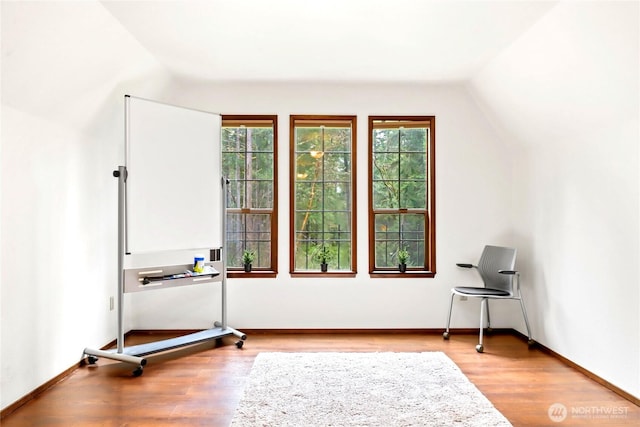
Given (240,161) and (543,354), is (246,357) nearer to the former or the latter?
(240,161)

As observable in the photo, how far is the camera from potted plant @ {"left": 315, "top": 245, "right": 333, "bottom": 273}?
4.40 m

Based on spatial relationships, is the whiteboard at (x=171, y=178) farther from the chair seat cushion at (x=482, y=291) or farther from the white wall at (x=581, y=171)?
the white wall at (x=581, y=171)

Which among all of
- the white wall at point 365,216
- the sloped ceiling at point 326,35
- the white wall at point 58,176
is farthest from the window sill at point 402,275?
the white wall at point 58,176

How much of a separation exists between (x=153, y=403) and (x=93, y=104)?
2289 millimetres

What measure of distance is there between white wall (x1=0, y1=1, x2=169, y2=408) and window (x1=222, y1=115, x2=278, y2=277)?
3.35 ft

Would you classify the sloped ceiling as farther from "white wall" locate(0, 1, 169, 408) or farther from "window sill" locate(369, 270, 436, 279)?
"window sill" locate(369, 270, 436, 279)

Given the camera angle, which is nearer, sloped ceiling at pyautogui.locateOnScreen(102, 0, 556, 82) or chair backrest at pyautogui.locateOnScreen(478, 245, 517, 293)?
sloped ceiling at pyautogui.locateOnScreen(102, 0, 556, 82)

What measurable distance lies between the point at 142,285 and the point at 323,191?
79.3 inches

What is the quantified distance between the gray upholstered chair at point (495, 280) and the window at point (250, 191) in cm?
202

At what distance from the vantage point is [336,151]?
4.53 m

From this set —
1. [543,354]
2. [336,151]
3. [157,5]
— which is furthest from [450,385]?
[157,5]

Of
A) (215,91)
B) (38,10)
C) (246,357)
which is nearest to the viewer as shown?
(38,10)

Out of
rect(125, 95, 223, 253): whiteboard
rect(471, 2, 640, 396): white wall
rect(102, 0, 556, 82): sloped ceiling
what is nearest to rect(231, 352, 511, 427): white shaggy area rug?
rect(471, 2, 640, 396): white wall

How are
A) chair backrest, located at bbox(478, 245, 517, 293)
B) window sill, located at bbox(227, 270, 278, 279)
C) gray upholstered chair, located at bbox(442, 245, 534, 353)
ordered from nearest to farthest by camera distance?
1. gray upholstered chair, located at bbox(442, 245, 534, 353)
2. chair backrest, located at bbox(478, 245, 517, 293)
3. window sill, located at bbox(227, 270, 278, 279)
